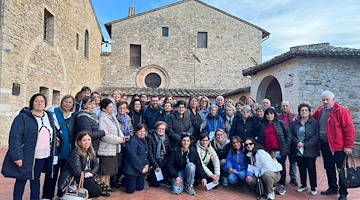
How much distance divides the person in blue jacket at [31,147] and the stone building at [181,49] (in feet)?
45.8

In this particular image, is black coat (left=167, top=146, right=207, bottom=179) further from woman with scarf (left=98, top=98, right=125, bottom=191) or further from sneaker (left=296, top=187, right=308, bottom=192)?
sneaker (left=296, top=187, right=308, bottom=192)

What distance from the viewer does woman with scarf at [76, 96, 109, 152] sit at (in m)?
3.76

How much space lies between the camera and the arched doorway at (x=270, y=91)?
1138 centimetres

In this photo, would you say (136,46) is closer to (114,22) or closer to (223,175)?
(114,22)

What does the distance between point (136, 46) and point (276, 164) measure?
50.0ft

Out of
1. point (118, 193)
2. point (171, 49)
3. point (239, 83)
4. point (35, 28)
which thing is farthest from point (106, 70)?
point (118, 193)

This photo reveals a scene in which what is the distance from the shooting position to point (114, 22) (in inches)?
693

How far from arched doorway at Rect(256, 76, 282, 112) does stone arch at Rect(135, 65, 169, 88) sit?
7.93 meters

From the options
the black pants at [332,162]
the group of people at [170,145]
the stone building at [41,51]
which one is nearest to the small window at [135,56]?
the stone building at [41,51]

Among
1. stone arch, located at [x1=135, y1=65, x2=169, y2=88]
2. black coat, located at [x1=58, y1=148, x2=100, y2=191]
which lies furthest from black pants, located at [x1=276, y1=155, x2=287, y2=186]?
stone arch, located at [x1=135, y1=65, x2=169, y2=88]

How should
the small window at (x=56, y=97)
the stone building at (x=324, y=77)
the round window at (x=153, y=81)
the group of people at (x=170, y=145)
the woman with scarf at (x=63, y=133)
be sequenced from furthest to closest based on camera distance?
the round window at (x=153, y=81), the small window at (x=56, y=97), the stone building at (x=324, y=77), the woman with scarf at (x=63, y=133), the group of people at (x=170, y=145)

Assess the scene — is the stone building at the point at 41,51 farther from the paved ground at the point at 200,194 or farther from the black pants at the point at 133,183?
the black pants at the point at 133,183

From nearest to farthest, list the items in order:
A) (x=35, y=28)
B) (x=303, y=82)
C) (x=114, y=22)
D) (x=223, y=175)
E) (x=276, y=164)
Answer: (x=276, y=164) < (x=223, y=175) < (x=303, y=82) < (x=35, y=28) < (x=114, y=22)

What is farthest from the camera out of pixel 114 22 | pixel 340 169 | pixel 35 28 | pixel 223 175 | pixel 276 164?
pixel 114 22
